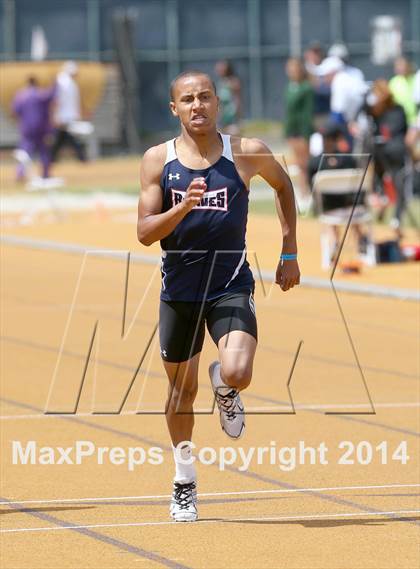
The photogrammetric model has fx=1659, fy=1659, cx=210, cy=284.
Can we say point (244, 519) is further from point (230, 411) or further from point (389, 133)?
point (389, 133)

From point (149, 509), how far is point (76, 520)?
41 centimetres

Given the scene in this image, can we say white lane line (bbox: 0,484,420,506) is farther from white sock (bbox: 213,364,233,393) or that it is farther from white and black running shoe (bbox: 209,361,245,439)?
white sock (bbox: 213,364,233,393)

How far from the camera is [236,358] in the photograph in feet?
25.6

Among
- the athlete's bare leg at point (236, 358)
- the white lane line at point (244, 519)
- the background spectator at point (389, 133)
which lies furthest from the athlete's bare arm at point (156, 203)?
the background spectator at point (389, 133)

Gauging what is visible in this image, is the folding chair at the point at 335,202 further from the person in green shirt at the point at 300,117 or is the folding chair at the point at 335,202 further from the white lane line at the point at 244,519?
the white lane line at the point at 244,519

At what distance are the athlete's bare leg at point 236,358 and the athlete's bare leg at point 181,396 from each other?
33 centimetres

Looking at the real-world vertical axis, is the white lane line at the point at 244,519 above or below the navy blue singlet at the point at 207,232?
below

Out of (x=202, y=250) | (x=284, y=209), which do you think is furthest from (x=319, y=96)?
(x=202, y=250)

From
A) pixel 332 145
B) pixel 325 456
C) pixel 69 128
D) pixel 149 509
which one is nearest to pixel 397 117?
pixel 332 145

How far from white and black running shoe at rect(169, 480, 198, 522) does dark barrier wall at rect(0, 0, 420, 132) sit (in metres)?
39.7

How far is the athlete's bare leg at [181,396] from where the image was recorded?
818cm

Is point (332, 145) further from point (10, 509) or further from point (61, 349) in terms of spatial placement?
point (10, 509)

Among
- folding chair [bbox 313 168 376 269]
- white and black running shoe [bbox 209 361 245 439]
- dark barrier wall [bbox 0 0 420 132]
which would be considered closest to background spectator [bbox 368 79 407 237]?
folding chair [bbox 313 168 376 269]

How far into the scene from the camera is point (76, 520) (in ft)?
26.8
